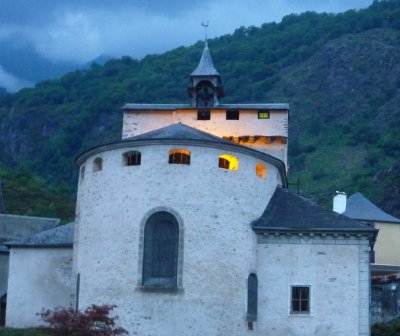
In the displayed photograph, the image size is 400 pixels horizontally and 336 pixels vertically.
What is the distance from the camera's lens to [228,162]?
34.5 m

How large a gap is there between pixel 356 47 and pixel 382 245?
71.2 meters

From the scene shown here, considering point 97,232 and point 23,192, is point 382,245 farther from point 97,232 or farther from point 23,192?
point 23,192

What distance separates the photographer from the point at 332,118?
370ft

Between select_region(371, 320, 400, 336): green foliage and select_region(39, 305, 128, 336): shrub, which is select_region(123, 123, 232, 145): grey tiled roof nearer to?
select_region(39, 305, 128, 336): shrub

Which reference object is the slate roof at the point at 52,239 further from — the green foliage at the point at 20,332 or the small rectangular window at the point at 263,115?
the small rectangular window at the point at 263,115

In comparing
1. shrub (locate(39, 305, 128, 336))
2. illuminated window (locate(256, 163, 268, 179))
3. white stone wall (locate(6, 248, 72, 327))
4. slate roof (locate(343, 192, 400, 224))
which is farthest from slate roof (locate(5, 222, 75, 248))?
slate roof (locate(343, 192, 400, 224))

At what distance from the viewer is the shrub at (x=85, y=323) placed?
30.3 meters

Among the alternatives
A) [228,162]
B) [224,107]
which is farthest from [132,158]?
[224,107]

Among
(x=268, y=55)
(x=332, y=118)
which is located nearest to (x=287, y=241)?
(x=332, y=118)

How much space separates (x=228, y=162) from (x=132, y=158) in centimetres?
371

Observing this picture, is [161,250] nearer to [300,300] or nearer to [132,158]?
[132,158]

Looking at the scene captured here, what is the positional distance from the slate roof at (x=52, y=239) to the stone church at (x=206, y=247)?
4.02 meters

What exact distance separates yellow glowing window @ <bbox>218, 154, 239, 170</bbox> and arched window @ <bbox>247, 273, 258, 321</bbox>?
418cm

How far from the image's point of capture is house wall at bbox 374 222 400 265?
57.4 metres
